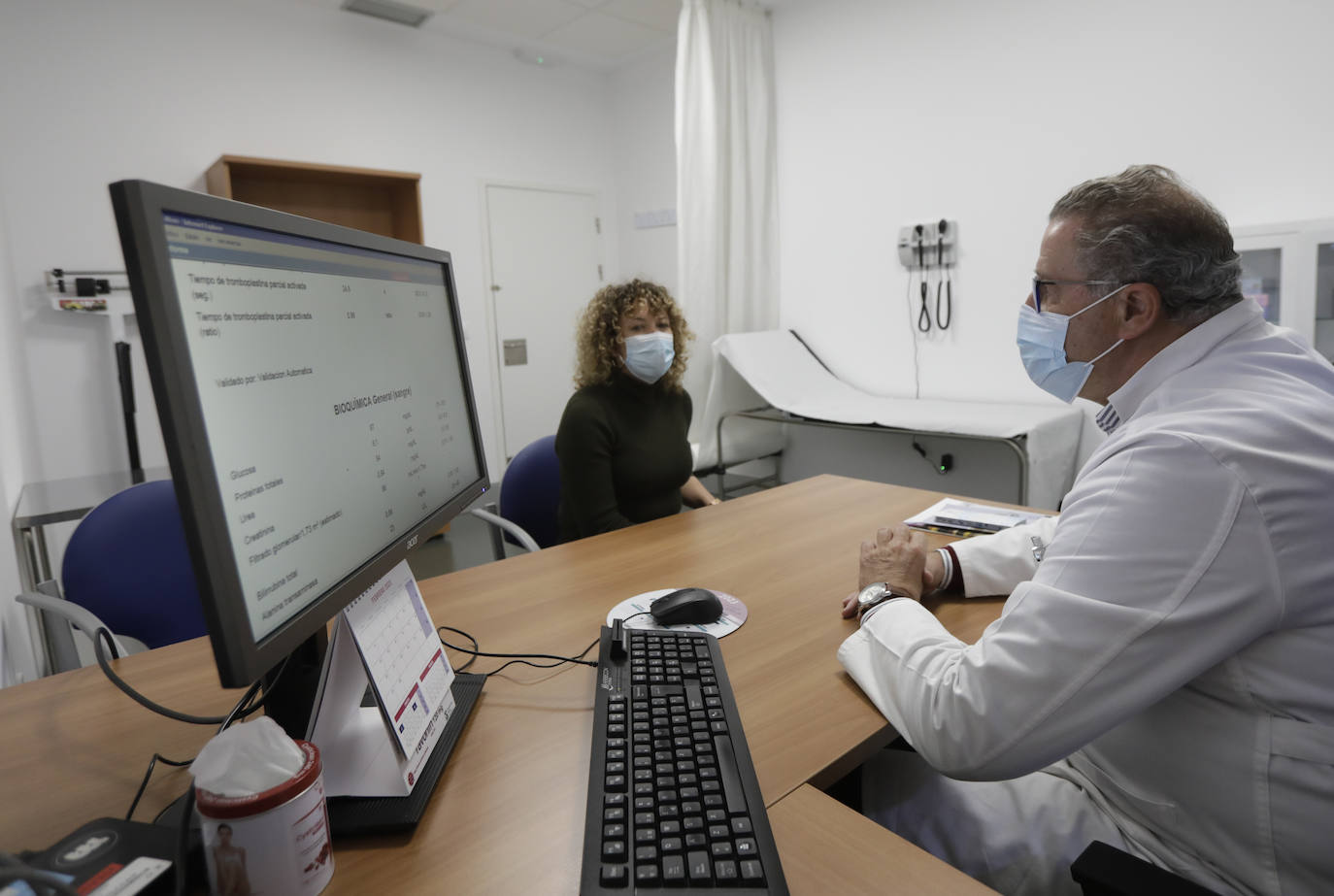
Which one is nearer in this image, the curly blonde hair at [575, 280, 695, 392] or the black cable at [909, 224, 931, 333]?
the curly blonde hair at [575, 280, 695, 392]

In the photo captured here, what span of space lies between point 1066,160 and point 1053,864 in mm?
2975

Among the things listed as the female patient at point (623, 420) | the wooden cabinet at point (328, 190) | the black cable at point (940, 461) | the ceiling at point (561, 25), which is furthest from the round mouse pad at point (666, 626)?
the ceiling at point (561, 25)

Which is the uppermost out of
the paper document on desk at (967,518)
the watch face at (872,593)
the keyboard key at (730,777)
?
the watch face at (872,593)

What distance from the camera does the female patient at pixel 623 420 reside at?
1.82 m

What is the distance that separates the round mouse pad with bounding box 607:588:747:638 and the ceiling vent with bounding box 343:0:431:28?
12.9 feet

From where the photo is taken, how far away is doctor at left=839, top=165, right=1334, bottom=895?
72 cm

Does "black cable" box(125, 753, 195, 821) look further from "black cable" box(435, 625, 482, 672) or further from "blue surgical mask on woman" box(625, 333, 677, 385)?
"blue surgical mask on woman" box(625, 333, 677, 385)

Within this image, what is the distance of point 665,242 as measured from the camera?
494 cm

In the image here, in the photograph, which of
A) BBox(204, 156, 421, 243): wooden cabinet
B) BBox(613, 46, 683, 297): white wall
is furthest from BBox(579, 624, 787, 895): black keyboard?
BBox(613, 46, 683, 297): white wall

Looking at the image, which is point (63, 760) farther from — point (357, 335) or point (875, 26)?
point (875, 26)

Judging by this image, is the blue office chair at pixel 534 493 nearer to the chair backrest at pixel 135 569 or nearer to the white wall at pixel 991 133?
the chair backrest at pixel 135 569

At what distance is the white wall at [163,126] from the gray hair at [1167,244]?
2.97 metres

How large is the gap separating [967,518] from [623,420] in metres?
0.90

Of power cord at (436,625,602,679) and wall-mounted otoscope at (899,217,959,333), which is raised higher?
wall-mounted otoscope at (899,217,959,333)
